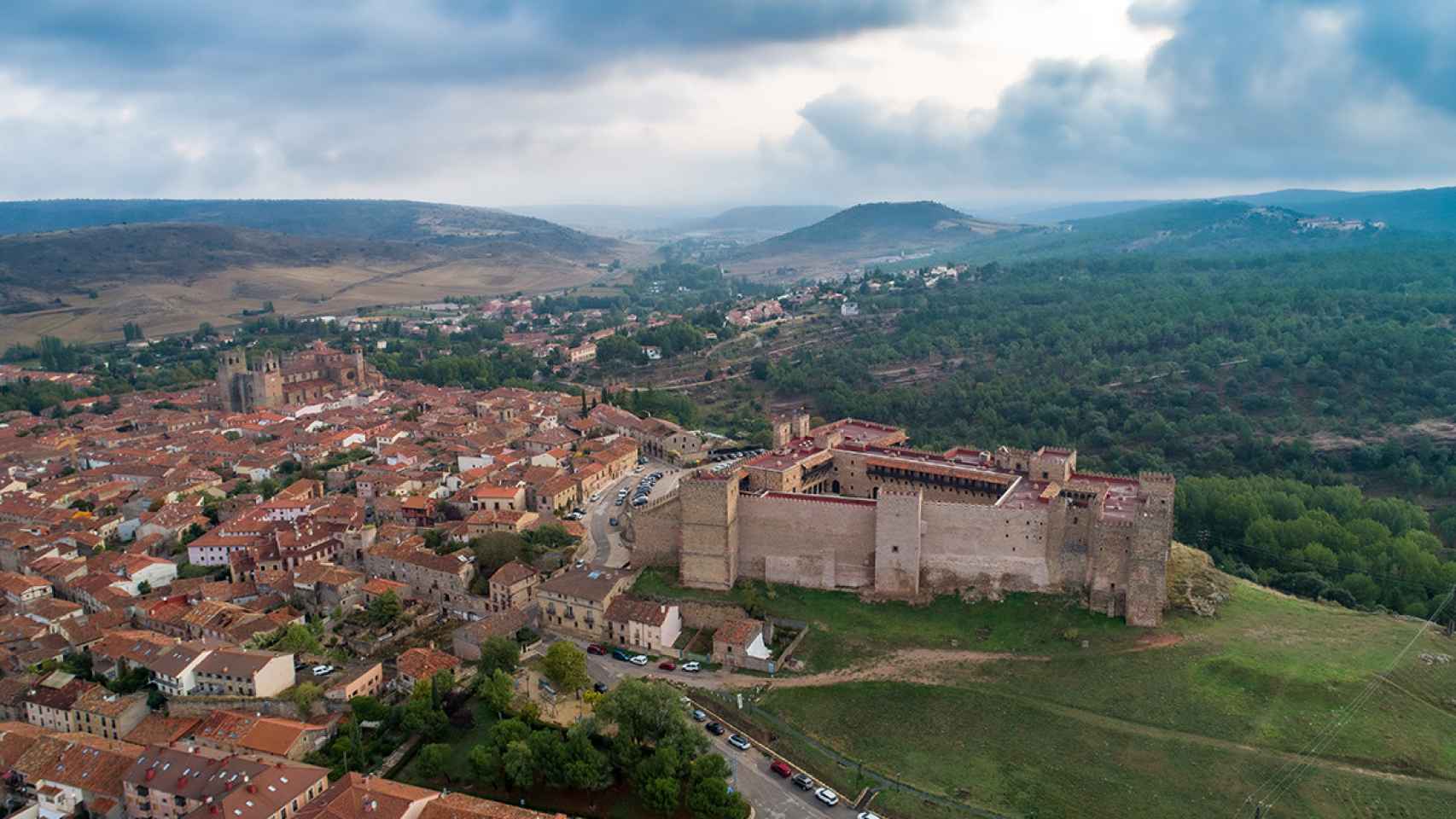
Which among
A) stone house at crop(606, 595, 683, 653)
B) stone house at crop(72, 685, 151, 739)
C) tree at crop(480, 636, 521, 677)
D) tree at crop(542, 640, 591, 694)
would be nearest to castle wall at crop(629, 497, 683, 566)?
stone house at crop(606, 595, 683, 653)

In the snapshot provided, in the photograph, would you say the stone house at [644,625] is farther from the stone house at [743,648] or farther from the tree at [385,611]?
the tree at [385,611]

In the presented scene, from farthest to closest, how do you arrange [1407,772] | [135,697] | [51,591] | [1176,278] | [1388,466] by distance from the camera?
1. [1176,278]
2. [1388,466]
3. [51,591]
4. [135,697]
5. [1407,772]

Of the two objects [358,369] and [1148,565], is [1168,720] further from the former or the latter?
[358,369]

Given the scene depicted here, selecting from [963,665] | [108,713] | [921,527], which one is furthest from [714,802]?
[108,713]

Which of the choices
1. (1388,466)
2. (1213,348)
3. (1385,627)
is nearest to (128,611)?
(1385,627)

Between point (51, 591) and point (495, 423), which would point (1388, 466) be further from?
point (51, 591)

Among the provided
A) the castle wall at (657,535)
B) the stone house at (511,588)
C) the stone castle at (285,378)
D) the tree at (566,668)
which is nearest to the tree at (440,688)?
the tree at (566,668)
